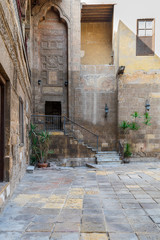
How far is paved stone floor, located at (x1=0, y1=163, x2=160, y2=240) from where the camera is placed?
2.38 m

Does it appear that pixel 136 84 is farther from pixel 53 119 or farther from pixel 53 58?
pixel 53 119

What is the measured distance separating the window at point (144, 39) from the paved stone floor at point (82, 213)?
7.56 metres

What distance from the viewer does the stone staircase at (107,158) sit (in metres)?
9.08

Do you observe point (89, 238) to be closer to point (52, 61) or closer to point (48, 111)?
point (52, 61)

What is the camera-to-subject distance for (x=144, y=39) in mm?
10750

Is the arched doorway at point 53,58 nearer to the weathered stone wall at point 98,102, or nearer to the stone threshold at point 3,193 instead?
the weathered stone wall at point 98,102

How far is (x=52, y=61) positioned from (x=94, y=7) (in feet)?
11.5

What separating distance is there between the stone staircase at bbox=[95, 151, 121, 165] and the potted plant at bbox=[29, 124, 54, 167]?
6.33 feet

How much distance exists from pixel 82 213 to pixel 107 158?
21.0 feet

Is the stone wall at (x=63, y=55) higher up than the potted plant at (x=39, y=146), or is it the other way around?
the stone wall at (x=63, y=55)

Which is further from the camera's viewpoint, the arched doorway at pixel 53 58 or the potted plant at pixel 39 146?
the arched doorway at pixel 53 58

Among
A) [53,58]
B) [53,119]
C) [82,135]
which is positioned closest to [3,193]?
[82,135]

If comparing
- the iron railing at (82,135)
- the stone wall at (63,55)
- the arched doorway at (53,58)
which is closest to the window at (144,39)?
the stone wall at (63,55)

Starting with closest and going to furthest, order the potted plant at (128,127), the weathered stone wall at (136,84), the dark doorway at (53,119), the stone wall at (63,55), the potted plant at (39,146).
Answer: the potted plant at (39,146), the potted plant at (128,127), the weathered stone wall at (136,84), the stone wall at (63,55), the dark doorway at (53,119)
